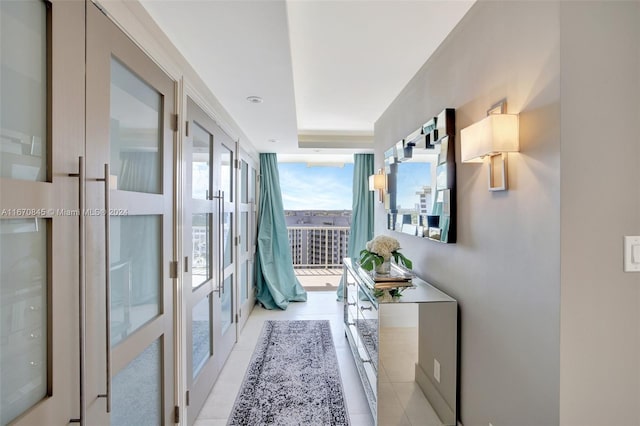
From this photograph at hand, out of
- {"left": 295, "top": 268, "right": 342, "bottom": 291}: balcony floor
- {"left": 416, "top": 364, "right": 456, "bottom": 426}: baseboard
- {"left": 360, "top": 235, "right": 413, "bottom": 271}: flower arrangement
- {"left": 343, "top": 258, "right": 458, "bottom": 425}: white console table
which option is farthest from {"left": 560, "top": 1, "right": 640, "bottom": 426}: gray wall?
{"left": 295, "top": 268, "right": 342, "bottom": 291}: balcony floor

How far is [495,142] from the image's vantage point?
52.8 inches

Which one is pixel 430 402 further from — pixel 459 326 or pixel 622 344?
pixel 622 344

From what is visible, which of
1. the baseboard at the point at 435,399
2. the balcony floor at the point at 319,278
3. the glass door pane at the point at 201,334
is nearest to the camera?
the baseboard at the point at 435,399

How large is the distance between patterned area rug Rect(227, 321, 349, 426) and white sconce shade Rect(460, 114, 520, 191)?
71.5 inches

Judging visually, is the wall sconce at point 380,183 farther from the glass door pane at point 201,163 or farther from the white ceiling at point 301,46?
the glass door pane at point 201,163

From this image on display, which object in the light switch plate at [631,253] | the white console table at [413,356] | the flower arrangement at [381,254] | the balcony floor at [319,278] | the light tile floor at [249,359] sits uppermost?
the light switch plate at [631,253]

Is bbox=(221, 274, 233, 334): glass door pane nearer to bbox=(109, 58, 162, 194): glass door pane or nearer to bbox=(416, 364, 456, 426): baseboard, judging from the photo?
bbox=(109, 58, 162, 194): glass door pane

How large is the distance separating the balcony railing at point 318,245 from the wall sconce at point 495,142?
4.63 m

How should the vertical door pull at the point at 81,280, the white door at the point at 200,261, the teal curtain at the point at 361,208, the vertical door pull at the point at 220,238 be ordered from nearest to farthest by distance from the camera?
1. the vertical door pull at the point at 81,280
2. the white door at the point at 200,261
3. the vertical door pull at the point at 220,238
4. the teal curtain at the point at 361,208

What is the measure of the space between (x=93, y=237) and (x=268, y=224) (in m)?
3.79

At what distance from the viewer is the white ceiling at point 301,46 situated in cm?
148

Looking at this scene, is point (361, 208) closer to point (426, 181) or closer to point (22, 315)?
point (426, 181)

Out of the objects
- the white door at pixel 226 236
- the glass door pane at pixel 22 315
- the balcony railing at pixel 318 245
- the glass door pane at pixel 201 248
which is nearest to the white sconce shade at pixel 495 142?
the glass door pane at pixel 22 315

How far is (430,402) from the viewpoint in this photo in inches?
80.4
